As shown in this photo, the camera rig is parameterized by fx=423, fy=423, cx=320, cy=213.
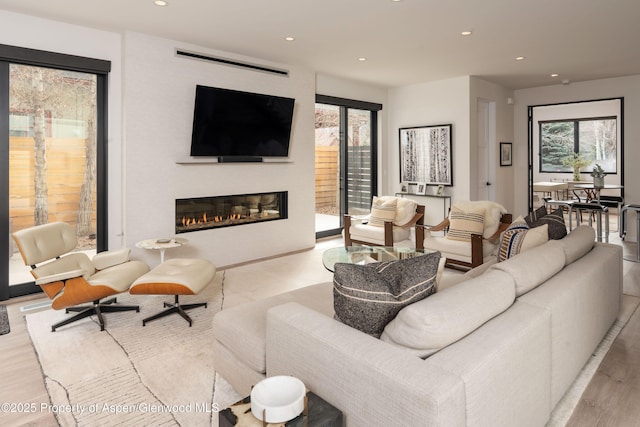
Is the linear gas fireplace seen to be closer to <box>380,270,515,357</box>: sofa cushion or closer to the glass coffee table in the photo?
the glass coffee table

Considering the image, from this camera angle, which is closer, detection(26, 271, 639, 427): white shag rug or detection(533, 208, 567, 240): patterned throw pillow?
detection(26, 271, 639, 427): white shag rug

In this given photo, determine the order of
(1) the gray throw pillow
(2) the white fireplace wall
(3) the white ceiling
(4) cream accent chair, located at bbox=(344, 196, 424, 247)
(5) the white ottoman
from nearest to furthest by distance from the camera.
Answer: (1) the gray throw pillow
(5) the white ottoman
(3) the white ceiling
(2) the white fireplace wall
(4) cream accent chair, located at bbox=(344, 196, 424, 247)

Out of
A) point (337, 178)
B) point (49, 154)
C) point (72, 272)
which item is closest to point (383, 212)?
point (337, 178)

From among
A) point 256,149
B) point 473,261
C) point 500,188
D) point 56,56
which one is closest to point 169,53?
point 56,56

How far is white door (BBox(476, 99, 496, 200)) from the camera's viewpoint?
729 centimetres

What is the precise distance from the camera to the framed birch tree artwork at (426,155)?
6832 millimetres

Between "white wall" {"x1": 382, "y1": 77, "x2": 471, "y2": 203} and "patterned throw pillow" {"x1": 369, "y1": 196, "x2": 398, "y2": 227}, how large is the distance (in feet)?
5.34

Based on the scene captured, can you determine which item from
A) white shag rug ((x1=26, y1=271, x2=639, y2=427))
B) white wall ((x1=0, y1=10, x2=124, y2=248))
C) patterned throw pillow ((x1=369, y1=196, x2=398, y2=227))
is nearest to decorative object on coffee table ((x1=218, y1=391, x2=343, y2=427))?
white shag rug ((x1=26, y1=271, x2=639, y2=427))

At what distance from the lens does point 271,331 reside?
189 centimetres

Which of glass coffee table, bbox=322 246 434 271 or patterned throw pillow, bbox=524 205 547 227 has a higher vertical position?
patterned throw pillow, bbox=524 205 547 227

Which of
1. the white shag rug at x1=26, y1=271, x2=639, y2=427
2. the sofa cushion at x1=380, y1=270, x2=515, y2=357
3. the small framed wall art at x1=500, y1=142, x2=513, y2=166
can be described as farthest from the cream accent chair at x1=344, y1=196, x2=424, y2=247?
the sofa cushion at x1=380, y1=270, x2=515, y2=357

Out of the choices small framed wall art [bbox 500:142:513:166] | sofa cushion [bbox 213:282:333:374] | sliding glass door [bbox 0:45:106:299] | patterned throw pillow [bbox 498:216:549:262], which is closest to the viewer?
sofa cushion [bbox 213:282:333:374]

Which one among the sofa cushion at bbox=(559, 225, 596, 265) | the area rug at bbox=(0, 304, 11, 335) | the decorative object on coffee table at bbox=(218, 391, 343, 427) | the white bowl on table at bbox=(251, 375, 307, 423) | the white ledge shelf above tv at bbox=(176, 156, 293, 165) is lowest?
the area rug at bbox=(0, 304, 11, 335)

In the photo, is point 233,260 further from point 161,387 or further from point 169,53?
point 161,387
